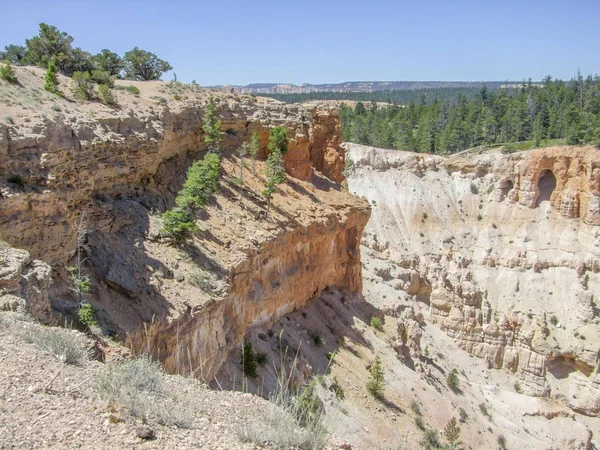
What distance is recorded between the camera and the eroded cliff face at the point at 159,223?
16.2 metres

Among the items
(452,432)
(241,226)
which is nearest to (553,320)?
(452,432)

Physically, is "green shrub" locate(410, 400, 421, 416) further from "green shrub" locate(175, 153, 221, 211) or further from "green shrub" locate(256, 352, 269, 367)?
"green shrub" locate(175, 153, 221, 211)

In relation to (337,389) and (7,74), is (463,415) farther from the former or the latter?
(7,74)

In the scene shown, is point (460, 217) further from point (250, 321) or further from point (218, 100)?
point (250, 321)

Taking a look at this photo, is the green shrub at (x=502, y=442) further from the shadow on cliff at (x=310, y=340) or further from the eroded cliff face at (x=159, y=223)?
the eroded cliff face at (x=159, y=223)

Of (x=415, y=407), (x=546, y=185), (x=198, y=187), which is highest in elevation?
(x=198, y=187)

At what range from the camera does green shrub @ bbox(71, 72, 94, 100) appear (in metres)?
22.8

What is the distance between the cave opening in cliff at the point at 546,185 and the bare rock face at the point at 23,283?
5751 cm

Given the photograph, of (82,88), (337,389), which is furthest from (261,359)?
(82,88)

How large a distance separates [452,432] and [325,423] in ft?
69.8

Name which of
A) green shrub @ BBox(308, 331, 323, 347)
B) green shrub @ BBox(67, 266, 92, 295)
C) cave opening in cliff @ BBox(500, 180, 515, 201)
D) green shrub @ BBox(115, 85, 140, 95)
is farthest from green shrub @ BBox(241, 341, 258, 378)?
cave opening in cliff @ BBox(500, 180, 515, 201)

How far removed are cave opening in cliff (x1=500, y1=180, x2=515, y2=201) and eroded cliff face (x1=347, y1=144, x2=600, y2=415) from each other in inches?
10.3

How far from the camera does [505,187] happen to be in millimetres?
61594

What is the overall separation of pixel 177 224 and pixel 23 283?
9.34 m
